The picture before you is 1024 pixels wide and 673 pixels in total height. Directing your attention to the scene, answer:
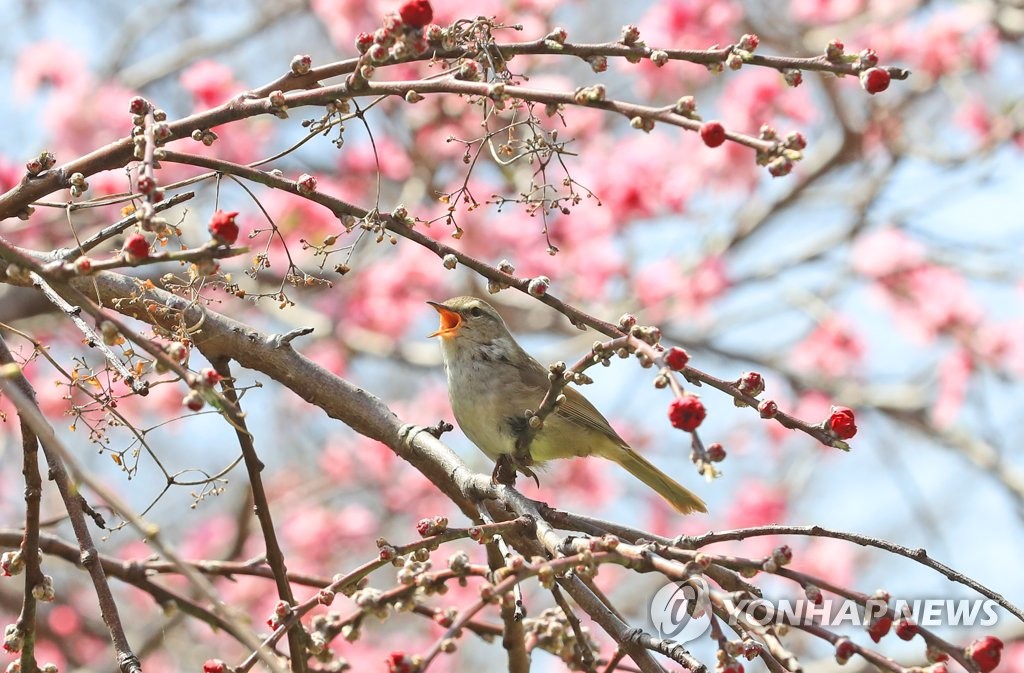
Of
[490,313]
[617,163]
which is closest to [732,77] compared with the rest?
[617,163]

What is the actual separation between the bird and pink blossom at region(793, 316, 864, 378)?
371cm

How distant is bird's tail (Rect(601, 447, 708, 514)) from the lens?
11.8ft

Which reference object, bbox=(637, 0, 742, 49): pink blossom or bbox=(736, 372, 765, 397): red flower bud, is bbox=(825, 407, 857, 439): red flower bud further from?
bbox=(637, 0, 742, 49): pink blossom

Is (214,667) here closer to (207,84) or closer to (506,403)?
(506,403)

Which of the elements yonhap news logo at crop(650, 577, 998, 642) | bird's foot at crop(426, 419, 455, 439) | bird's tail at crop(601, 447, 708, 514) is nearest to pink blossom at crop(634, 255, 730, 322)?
bird's tail at crop(601, 447, 708, 514)

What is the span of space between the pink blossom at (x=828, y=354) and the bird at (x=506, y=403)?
371 cm

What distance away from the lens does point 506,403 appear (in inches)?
132

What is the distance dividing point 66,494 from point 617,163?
17.6 feet

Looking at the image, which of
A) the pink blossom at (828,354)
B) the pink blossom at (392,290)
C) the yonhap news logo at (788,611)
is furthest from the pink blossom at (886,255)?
the yonhap news logo at (788,611)

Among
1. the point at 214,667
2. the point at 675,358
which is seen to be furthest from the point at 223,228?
the point at 214,667

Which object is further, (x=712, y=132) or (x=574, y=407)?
(x=574, y=407)

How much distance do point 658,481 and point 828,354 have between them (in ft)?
12.7

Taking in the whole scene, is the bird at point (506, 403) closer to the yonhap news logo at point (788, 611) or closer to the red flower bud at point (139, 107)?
the yonhap news logo at point (788, 611)

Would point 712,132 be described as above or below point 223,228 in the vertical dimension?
above
